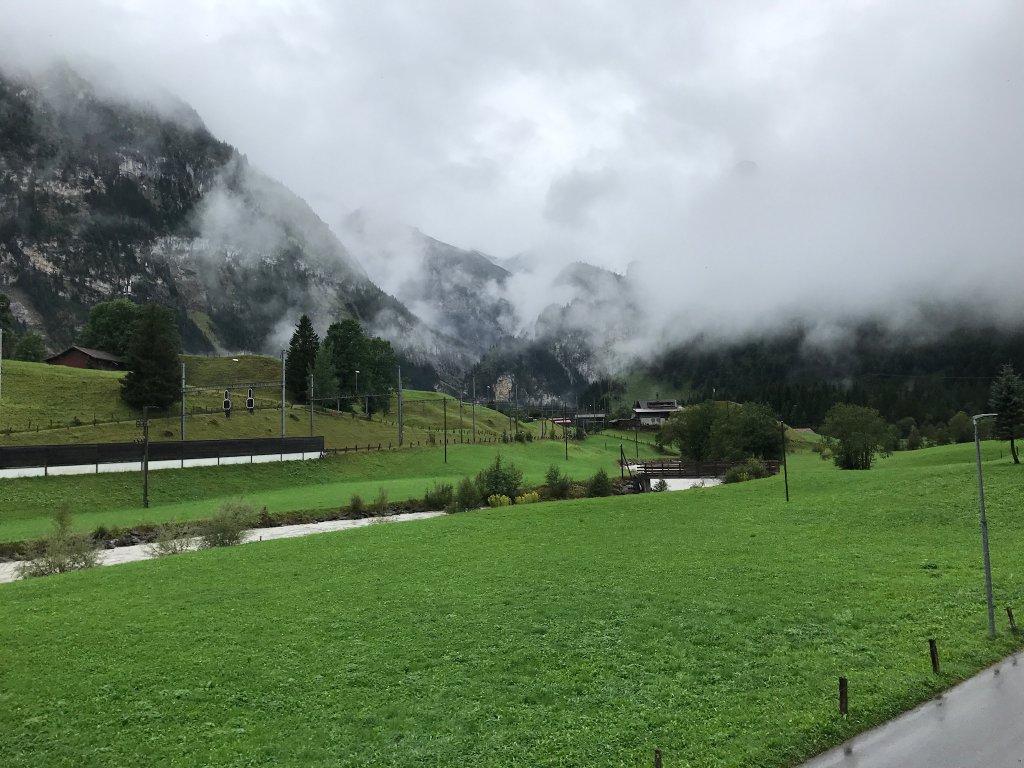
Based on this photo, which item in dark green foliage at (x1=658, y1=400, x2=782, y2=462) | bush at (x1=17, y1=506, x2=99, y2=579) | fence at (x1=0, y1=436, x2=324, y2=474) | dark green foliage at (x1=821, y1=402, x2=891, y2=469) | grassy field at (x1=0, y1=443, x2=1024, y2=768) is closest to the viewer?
grassy field at (x1=0, y1=443, x2=1024, y2=768)

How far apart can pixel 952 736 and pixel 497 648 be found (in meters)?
13.0

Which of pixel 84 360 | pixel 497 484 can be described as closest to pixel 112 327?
pixel 84 360

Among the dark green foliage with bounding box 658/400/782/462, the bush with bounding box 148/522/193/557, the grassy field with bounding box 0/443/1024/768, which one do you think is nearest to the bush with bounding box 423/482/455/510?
the bush with bounding box 148/522/193/557

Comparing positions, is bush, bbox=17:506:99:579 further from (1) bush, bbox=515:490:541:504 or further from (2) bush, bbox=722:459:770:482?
(2) bush, bbox=722:459:770:482

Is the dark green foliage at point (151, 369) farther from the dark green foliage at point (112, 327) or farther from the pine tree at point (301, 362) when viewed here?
the dark green foliage at point (112, 327)

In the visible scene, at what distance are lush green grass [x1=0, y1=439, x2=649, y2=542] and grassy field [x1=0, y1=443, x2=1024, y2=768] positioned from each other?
27771 mm

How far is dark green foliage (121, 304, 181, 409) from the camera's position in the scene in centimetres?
9419

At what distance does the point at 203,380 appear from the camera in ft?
456

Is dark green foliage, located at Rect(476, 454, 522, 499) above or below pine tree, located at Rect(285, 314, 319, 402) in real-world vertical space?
below

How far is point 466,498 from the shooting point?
68.0m

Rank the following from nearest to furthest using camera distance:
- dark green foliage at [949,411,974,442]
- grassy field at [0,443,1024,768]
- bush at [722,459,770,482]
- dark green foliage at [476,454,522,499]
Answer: grassy field at [0,443,1024,768]
dark green foliage at [476,454,522,499]
bush at [722,459,770,482]
dark green foliage at [949,411,974,442]

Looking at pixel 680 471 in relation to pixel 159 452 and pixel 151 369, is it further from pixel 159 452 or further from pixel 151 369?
pixel 151 369

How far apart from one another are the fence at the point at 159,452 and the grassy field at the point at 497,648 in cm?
3929

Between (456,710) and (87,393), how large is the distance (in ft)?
321
